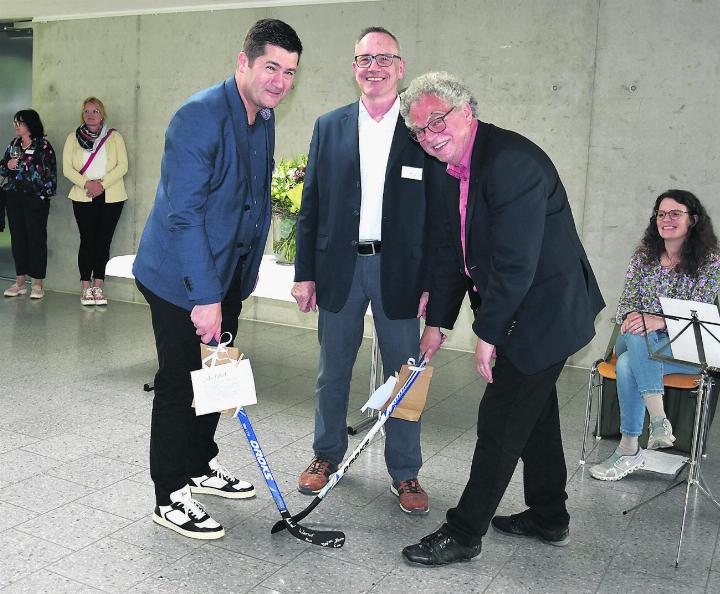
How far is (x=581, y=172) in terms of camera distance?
576 centimetres

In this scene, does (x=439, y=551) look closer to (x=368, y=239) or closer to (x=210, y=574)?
(x=210, y=574)

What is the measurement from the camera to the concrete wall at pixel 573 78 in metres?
5.39

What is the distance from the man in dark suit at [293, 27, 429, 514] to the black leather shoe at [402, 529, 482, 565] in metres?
0.40

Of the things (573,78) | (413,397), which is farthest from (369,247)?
(573,78)

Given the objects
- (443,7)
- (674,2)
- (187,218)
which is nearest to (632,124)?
(674,2)

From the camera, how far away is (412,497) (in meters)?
3.06

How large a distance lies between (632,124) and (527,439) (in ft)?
11.8

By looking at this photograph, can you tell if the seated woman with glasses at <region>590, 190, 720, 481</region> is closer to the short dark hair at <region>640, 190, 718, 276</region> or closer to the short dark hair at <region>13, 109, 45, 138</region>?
the short dark hair at <region>640, 190, 718, 276</region>

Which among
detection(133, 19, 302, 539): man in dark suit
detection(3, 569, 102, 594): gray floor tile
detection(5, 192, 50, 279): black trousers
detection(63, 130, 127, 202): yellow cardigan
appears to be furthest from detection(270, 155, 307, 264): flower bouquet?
detection(5, 192, 50, 279): black trousers

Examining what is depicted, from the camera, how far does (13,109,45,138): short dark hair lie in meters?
7.18

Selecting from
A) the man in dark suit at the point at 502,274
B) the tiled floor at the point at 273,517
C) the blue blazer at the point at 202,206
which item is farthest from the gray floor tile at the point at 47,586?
the man in dark suit at the point at 502,274

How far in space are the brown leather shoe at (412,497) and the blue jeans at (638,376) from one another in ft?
3.69

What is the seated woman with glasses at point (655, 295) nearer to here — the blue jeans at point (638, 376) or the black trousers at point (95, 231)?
the blue jeans at point (638, 376)

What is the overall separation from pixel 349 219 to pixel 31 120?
520 cm
